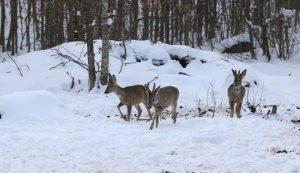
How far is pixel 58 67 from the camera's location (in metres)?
20.1

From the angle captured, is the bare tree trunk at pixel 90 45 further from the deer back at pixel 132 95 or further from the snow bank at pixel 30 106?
the snow bank at pixel 30 106

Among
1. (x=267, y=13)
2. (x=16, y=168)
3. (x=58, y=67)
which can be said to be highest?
(x=267, y=13)

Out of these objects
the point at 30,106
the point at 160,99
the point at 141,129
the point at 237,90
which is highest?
the point at 237,90

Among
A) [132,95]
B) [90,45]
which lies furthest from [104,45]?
[132,95]

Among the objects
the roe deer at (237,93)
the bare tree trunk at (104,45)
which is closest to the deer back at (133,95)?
the roe deer at (237,93)

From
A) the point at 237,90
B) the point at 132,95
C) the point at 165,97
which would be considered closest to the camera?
the point at 165,97

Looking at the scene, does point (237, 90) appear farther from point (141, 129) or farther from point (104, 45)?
point (104, 45)

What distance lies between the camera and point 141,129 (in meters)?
11.1

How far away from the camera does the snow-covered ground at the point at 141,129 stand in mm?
7777

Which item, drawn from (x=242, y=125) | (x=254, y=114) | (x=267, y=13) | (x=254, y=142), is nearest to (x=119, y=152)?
(x=254, y=142)

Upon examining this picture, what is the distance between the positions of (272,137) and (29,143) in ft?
14.7

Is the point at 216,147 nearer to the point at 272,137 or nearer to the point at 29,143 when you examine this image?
the point at 272,137

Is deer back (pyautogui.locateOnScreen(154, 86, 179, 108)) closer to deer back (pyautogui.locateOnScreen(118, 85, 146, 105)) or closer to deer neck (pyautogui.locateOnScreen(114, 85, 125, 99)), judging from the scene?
deer back (pyautogui.locateOnScreen(118, 85, 146, 105))

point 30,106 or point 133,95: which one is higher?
point 133,95
